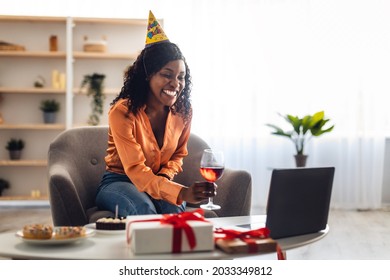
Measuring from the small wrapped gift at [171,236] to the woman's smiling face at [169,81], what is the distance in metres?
0.94

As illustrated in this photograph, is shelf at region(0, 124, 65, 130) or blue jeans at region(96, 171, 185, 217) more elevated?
shelf at region(0, 124, 65, 130)

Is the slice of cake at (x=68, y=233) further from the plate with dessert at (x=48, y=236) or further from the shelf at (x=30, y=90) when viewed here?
the shelf at (x=30, y=90)

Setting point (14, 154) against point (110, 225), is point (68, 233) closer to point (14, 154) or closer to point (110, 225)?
point (110, 225)

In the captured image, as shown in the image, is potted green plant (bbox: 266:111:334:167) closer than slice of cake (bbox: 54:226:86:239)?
No

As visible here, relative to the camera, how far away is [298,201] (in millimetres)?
1771

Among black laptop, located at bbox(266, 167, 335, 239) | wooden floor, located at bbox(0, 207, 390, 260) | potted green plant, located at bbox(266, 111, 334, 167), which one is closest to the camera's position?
black laptop, located at bbox(266, 167, 335, 239)

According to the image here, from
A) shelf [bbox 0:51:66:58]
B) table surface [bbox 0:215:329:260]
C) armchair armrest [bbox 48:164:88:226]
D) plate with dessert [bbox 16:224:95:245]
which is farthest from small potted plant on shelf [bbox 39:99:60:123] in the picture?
plate with dessert [bbox 16:224:95:245]

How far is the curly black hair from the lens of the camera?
97.3 inches

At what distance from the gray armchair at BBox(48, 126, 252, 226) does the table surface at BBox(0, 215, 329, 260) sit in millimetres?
646

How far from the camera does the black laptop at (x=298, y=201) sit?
1717 mm

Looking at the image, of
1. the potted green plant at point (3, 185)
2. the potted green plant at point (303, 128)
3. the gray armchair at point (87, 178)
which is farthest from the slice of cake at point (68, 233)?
the potted green plant at point (3, 185)

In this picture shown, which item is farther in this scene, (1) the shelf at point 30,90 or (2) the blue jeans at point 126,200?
(1) the shelf at point 30,90

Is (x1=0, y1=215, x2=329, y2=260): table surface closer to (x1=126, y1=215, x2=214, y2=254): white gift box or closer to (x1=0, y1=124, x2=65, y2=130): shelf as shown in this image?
(x1=126, y1=215, x2=214, y2=254): white gift box

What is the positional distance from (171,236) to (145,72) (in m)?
1.18
